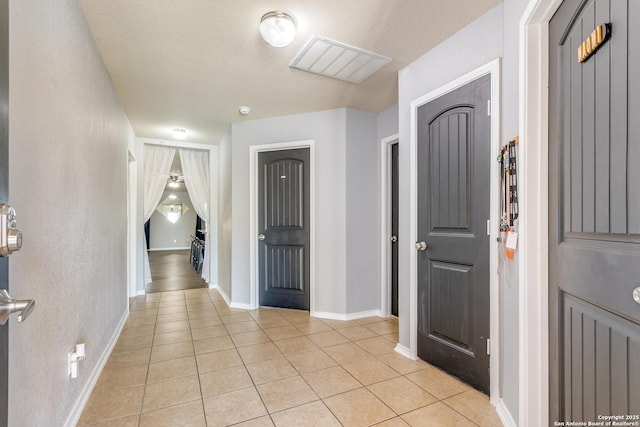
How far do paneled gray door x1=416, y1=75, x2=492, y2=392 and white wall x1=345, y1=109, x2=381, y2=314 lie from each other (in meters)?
1.19

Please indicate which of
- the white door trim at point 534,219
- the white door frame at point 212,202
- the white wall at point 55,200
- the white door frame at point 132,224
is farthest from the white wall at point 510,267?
the white door frame at point 132,224

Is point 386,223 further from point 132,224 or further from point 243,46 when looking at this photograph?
point 132,224

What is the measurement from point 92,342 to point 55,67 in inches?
68.6

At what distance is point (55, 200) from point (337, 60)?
6.88ft

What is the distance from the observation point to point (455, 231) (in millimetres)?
2113

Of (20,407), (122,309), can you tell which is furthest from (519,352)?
(122,309)

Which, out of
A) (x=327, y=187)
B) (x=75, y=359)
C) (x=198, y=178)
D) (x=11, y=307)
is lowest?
(x=75, y=359)

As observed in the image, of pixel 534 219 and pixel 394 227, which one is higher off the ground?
pixel 534 219

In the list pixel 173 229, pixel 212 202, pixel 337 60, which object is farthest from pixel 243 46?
pixel 173 229

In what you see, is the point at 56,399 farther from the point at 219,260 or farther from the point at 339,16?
the point at 219,260

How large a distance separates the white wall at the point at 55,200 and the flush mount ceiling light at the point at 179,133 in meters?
1.88

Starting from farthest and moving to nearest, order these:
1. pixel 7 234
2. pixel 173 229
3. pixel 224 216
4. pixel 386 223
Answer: pixel 173 229 → pixel 224 216 → pixel 386 223 → pixel 7 234

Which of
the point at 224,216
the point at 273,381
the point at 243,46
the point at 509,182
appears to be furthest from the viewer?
the point at 224,216

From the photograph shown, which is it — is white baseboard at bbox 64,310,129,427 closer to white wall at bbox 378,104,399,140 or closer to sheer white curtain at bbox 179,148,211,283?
sheer white curtain at bbox 179,148,211,283
